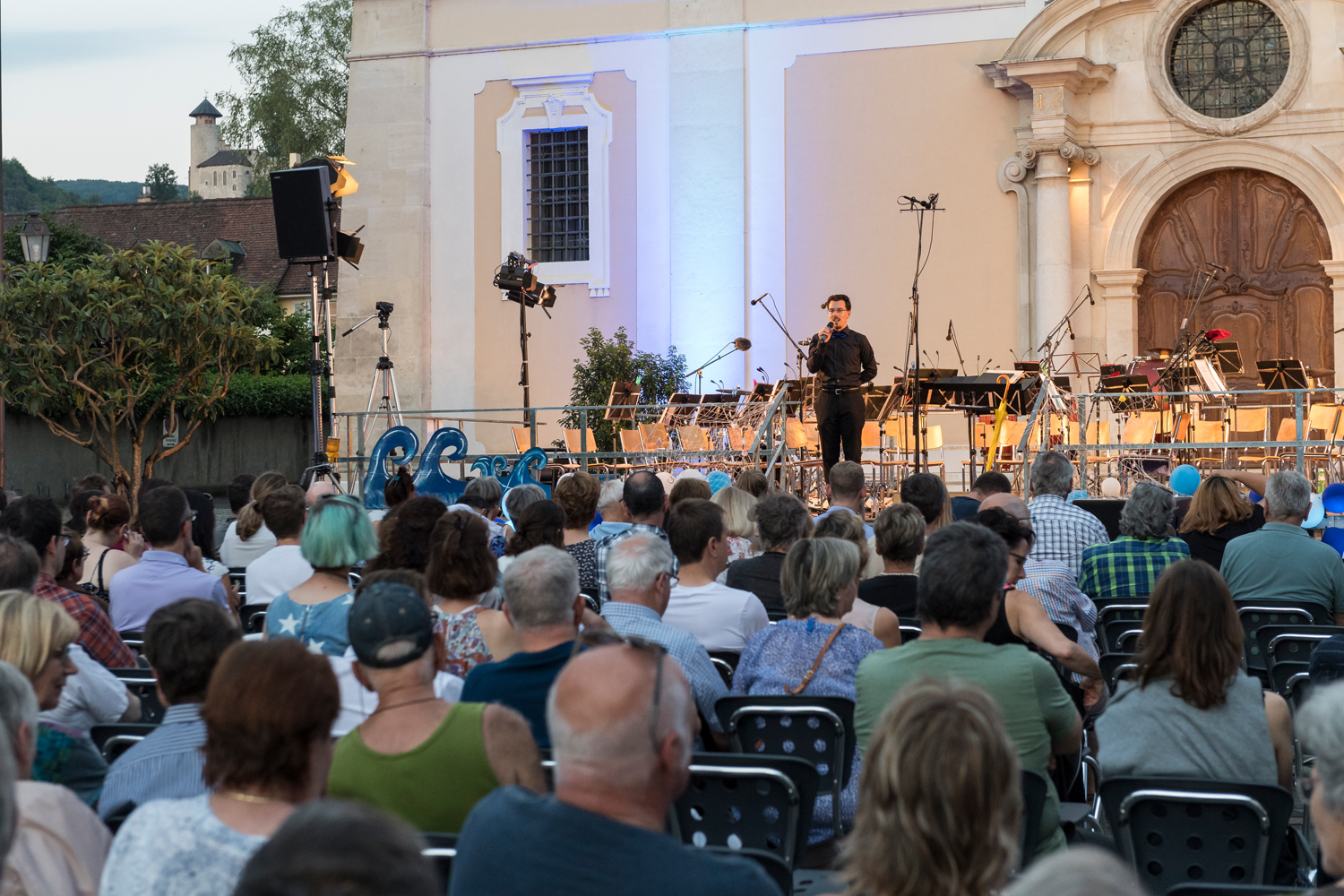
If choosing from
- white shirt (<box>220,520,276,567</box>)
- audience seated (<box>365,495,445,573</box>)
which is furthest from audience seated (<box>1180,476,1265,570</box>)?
white shirt (<box>220,520,276,567</box>)

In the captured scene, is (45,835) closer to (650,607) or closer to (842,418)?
(650,607)

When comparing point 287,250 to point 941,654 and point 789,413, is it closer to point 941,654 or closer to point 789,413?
point 789,413

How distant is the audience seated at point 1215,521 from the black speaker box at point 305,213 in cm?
732

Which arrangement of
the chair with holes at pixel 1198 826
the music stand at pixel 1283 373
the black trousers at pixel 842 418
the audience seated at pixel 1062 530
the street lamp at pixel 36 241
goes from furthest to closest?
the street lamp at pixel 36 241
the music stand at pixel 1283 373
the black trousers at pixel 842 418
the audience seated at pixel 1062 530
the chair with holes at pixel 1198 826

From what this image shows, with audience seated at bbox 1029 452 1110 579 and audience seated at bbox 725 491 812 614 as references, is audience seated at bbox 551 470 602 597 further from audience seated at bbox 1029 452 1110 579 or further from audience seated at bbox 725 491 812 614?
audience seated at bbox 1029 452 1110 579

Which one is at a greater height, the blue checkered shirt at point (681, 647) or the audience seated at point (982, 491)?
the audience seated at point (982, 491)

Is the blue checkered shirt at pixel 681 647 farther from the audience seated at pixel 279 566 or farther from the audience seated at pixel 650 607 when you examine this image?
the audience seated at pixel 279 566

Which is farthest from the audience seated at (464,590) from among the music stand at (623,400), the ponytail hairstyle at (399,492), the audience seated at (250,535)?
the music stand at (623,400)

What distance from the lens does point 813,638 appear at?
13.3 ft

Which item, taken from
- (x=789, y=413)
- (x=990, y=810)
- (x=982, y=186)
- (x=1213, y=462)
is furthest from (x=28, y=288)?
(x=990, y=810)

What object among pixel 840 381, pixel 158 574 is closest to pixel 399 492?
pixel 158 574

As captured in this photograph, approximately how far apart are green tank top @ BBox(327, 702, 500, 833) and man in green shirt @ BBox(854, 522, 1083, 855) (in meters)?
0.98

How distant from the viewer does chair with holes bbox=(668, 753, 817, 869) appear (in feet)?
10.3

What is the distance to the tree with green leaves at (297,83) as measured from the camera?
34.1 m
